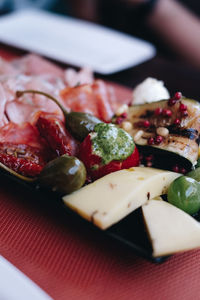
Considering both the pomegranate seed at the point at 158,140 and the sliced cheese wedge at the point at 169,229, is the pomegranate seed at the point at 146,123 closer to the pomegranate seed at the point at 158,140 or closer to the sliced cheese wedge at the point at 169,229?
the pomegranate seed at the point at 158,140

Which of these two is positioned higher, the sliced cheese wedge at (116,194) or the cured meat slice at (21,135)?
the sliced cheese wedge at (116,194)

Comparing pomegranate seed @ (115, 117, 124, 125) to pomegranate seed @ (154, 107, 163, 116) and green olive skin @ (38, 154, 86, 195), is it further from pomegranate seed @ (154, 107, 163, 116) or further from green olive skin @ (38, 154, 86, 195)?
green olive skin @ (38, 154, 86, 195)

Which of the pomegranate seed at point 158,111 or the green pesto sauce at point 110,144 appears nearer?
the green pesto sauce at point 110,144

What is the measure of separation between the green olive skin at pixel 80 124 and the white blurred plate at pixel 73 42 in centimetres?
88

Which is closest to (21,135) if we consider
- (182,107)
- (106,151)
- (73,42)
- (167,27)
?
(106,151)

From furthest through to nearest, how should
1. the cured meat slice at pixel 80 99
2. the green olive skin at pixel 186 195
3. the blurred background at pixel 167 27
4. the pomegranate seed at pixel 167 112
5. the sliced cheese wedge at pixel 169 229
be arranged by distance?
the blurred background at pixel 167 27
the cured meat slice at pixel 80 99
the pomegranate seed at pixel 167 112
the green olive skin at pixel 186 195
the sliced cheese wedge at pixel 169 229

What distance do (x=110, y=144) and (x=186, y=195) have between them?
0.81 ft

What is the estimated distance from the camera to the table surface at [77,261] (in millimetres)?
807

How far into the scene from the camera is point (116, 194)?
0.86m

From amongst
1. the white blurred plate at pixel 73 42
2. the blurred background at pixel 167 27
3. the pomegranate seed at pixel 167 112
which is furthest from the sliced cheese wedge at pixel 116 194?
the blurred background at pixel 167 27

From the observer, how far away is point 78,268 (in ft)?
2.78

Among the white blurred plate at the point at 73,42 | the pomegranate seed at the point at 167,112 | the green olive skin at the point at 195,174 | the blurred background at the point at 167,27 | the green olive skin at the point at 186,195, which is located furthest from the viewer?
the blurred background at the point at 167,27

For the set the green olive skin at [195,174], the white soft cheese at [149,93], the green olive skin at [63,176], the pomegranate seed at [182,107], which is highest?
the pomegranate seed at [182,107]

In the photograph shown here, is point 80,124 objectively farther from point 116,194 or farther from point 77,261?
point 77,261
